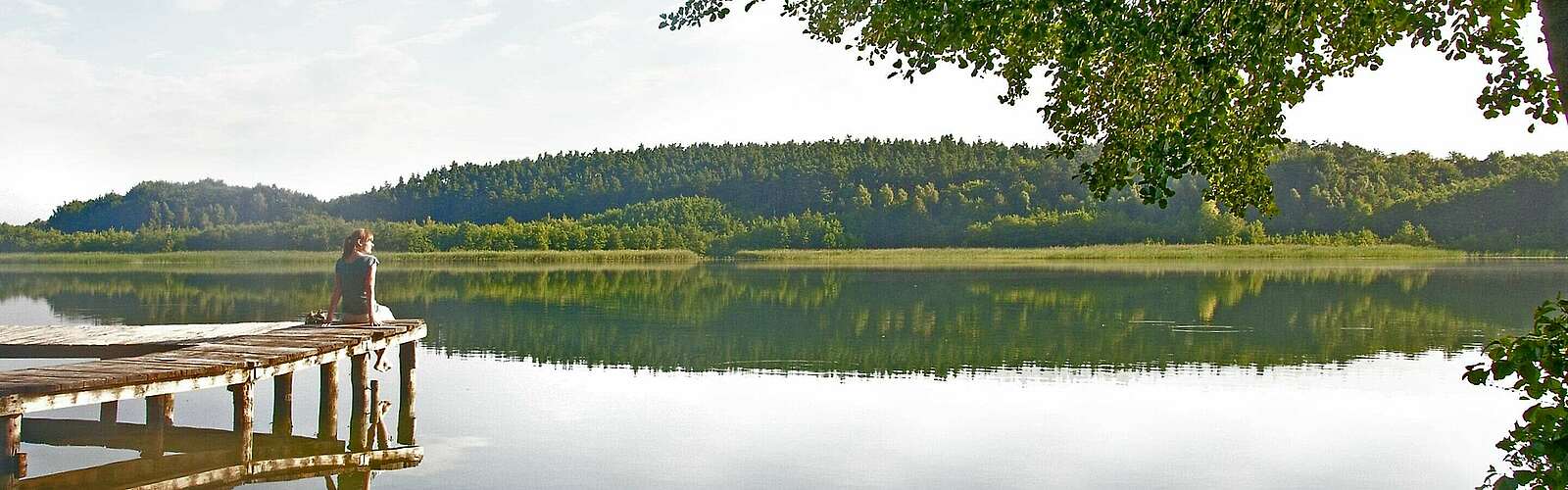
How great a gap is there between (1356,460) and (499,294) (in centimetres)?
3013

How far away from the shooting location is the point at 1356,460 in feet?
36.0

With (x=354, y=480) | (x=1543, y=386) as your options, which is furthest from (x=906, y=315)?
(x=1543, y=386)

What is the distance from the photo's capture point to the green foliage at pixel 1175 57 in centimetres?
587

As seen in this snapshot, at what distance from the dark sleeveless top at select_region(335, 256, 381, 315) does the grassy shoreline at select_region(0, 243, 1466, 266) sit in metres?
66.3

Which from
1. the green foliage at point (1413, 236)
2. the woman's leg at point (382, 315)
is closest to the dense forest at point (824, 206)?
the green foliage at point (1413, 236)

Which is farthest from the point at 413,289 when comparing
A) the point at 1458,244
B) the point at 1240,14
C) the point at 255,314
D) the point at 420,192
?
the point at 420,192

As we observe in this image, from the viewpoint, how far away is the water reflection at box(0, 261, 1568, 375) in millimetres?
19469

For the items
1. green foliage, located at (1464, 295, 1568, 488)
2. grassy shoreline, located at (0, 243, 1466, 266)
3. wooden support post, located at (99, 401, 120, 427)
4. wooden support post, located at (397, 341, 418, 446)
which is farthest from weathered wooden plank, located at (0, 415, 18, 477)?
grassy shoreline, located at (0, 243, 1466, 266)

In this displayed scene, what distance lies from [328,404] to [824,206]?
351ft

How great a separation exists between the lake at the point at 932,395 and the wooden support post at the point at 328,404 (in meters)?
0.17

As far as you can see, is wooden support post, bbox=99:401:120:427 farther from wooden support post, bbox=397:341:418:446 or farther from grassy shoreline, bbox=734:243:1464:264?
grassy shoreline, bbox=734:243:1464:264

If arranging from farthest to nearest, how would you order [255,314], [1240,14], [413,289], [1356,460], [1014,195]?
[1014,195] → [413,289] → [255,314] → [1356,460] → [1240,14]

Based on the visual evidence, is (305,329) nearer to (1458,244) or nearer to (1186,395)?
(1186,395)

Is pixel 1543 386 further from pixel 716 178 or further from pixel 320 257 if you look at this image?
pixel 716 178
